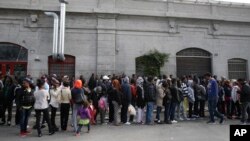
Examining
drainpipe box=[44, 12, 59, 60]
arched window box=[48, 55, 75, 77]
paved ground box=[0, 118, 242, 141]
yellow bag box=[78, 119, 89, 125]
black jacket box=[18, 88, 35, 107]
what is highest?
drainpipe box=[44, 12, 59, 60]

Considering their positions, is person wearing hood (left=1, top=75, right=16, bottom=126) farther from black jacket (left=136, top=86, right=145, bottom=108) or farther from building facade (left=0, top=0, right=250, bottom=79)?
building facade (left=0, top=0, right=250, bottom=79)

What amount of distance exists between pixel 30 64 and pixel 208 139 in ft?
43.0

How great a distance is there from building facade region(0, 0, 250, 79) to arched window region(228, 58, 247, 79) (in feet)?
0.20

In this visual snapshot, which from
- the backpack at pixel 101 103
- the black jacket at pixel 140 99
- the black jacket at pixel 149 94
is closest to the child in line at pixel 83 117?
the backpack at pixel 101 103

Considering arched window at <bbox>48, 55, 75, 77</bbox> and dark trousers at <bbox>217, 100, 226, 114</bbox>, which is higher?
arched window at <bbox>48, 55, 75, 77</bbox>

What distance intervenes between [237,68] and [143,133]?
14506 mm

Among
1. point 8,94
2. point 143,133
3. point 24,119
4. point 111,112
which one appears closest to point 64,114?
point 24,119

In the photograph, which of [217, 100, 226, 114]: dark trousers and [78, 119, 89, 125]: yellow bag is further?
[217, 100, 226, 114]: dark trousers

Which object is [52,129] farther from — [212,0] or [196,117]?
[212,0]

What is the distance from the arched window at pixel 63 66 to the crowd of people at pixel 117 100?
6.09 meters

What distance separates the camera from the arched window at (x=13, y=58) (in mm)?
18016

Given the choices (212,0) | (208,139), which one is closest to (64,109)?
(208,139)

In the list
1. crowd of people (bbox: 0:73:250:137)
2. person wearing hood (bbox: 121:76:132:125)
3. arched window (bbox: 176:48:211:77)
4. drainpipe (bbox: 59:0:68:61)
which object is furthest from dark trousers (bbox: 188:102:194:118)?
drainpipe (bbox: 59:0:68:61)

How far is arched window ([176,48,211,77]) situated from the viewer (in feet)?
Result: 67.0
